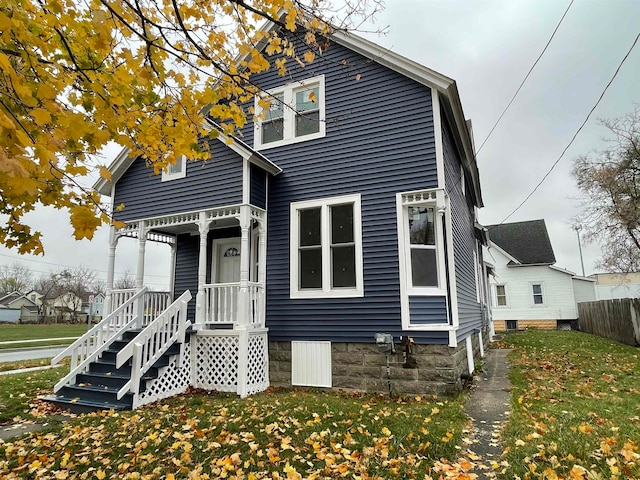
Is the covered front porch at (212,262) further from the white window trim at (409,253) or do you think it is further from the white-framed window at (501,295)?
the white-framed window at (501,295)

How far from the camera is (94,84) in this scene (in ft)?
10.7

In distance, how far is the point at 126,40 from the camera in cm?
400

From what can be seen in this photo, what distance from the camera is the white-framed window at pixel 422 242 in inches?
274

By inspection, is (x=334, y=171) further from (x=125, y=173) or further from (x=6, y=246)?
(x=6, y=246)

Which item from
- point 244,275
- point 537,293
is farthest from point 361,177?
point 537,293

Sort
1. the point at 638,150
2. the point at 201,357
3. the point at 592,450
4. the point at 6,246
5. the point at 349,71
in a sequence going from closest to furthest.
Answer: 1. the point at 6,246
2. the point at 592,450
3. the point at 201,357
4. the point at 349,71
5. the point at 638,150

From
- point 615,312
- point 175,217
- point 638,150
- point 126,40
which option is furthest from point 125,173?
point 638,150

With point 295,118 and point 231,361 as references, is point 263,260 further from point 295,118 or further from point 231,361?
point 295,118

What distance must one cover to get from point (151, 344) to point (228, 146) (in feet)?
13.2

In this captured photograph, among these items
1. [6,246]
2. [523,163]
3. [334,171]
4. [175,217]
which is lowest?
[6,246]

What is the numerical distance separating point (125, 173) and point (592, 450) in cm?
975

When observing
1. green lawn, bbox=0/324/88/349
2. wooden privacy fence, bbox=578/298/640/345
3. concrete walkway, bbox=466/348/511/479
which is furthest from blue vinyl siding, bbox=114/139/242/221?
green lawn, bbox=0/324/88/349

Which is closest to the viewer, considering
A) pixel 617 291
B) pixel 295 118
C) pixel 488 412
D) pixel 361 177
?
pixel 488 412

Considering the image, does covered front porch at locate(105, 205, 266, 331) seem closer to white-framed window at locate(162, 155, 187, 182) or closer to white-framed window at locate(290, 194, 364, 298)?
white-framed window at locate(290, 194, 364, 298)
